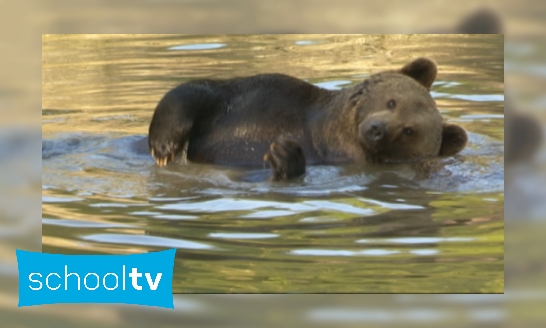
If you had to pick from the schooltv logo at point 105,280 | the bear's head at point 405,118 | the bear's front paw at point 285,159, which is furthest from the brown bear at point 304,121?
the schooltv logo at point 105,280

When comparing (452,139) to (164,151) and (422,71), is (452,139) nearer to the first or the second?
(422,71)

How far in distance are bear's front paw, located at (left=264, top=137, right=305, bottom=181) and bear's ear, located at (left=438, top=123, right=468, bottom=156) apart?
948 millimetres

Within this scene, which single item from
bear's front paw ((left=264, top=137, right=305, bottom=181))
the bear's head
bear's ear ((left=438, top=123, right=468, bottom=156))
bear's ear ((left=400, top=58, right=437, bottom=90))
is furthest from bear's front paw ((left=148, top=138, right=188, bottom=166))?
bear's ear ((left=438, top=123, right=468, bottom=156))

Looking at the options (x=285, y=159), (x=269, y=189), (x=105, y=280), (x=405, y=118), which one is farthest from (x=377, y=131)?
(x=105, y=280)

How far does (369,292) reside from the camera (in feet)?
23.8

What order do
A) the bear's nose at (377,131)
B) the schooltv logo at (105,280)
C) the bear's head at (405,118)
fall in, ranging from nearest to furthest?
the schooltv logo at (105,280) → the bear's nose at (377,131) → the bear's head at (405,118)

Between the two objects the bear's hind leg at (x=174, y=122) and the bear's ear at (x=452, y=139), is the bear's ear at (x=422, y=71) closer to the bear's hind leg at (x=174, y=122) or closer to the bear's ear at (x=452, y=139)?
the bear's ear at (x=452, y=139)

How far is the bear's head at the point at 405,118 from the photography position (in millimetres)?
8398

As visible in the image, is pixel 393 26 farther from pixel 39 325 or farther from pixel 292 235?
pixel 39 325

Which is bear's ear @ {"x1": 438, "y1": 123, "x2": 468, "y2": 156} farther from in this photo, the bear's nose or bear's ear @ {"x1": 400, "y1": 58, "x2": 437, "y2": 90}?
the bear's nose

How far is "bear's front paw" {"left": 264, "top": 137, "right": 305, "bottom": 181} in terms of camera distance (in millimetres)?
8062

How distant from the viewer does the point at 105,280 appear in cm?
727

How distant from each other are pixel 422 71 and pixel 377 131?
0.52 metres

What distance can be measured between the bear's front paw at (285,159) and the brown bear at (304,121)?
0.79 ft
